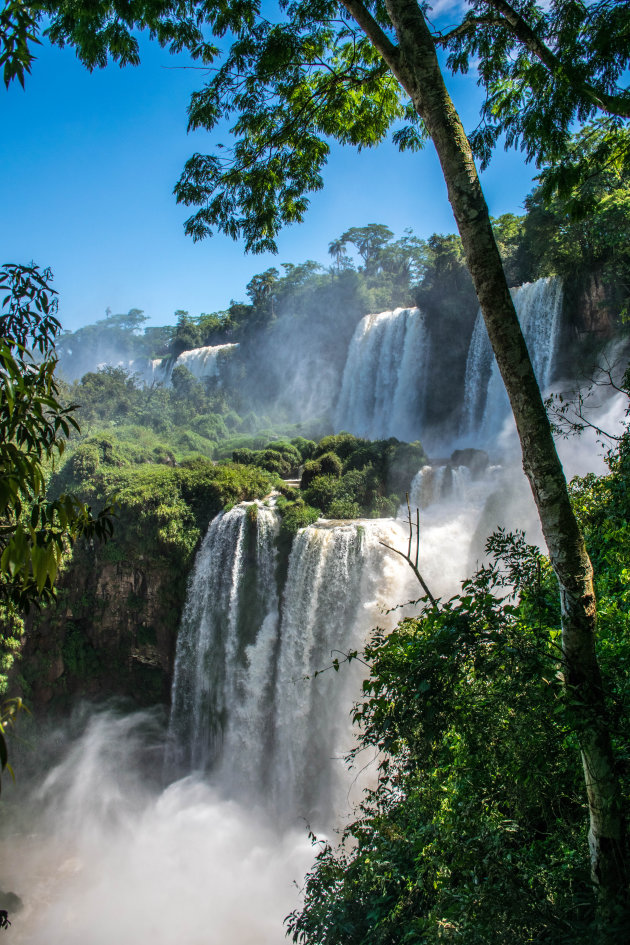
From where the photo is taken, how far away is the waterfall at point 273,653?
38.5ft

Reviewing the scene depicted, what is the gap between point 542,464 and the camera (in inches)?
99.3

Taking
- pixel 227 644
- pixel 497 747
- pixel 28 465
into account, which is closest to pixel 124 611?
pixel 227 644

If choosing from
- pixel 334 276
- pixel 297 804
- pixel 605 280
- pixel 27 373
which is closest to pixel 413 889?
pixel 27 373

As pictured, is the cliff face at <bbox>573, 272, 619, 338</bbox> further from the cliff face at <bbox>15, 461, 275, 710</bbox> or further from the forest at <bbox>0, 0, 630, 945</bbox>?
the cliff face at <bbox>15, 461, 275, 710</bbox>

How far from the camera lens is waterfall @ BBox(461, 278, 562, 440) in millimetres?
16859

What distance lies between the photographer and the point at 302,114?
14.6 ft

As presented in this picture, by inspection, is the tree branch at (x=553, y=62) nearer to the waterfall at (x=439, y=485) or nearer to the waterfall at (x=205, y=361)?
the waterfall at (x=439, y=485)

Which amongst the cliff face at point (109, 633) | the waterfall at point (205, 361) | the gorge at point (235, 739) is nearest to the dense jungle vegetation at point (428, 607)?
the cliff face at point (109, 633)

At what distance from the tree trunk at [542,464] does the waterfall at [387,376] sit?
2148 centimetres

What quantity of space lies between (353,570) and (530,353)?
37.5 ft

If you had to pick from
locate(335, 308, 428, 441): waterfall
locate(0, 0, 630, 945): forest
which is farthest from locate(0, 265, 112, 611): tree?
locate(335, 308, 428, 441): waterfall

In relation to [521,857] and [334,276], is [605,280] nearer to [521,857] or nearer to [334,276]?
[521,857]

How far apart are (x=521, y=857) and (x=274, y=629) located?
10.7 meters

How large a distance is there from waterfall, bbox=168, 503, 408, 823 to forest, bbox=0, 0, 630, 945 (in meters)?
0.08
